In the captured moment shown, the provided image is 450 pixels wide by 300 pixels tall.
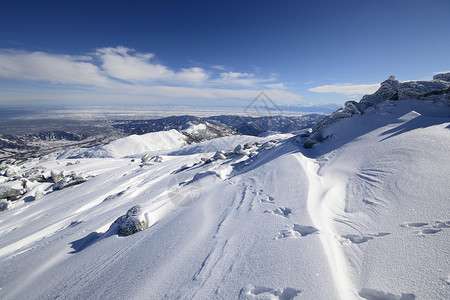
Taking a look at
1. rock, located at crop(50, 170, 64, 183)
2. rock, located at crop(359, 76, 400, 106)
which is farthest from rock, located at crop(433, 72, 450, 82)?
rock, located at crop(50, 170, 64, 183)

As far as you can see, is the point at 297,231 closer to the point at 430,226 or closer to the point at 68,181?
the point at 430,226

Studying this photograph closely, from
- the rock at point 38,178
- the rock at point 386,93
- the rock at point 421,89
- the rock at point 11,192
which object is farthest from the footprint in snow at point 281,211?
the rock at point 38,178

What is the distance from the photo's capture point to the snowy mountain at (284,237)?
293 cm

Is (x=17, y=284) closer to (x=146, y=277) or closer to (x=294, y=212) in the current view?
(x=146, y=277)

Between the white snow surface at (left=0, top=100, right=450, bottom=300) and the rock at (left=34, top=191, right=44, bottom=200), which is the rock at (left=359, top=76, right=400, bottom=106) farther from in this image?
the rock at (left=34, top=191, right=44, bottom=200)

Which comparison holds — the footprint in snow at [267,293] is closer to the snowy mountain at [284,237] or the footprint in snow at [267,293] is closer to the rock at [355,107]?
the snowy mountain at [284,237]

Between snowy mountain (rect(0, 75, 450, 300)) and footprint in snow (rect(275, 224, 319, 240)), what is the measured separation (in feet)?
0.12

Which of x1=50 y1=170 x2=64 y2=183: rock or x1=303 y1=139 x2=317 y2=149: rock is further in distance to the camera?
x1=50 y1=170 x2=64 y2=183: rock

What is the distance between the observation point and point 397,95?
47.1ft

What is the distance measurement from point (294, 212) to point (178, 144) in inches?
4762

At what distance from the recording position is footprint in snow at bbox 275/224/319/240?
13.5 ft

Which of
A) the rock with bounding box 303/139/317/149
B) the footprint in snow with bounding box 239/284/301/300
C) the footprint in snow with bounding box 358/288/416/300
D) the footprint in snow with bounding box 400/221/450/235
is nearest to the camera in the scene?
the footprint in snow with bounding box 358/288/416/300

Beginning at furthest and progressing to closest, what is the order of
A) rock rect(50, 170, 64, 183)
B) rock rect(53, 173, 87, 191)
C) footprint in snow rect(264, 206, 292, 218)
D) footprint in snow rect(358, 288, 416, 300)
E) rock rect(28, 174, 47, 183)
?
1. rock rect(28, 174, 47, 183)
2. rock rect(50, 170, 64, 183)
3. rock rect(53, 173, 87, 191)
4. footprint in snow rect(264, 206, 292, 218)
5. footprint in snow rect(358, 288, 416, 300)

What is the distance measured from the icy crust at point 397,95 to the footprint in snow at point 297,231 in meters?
9.29
